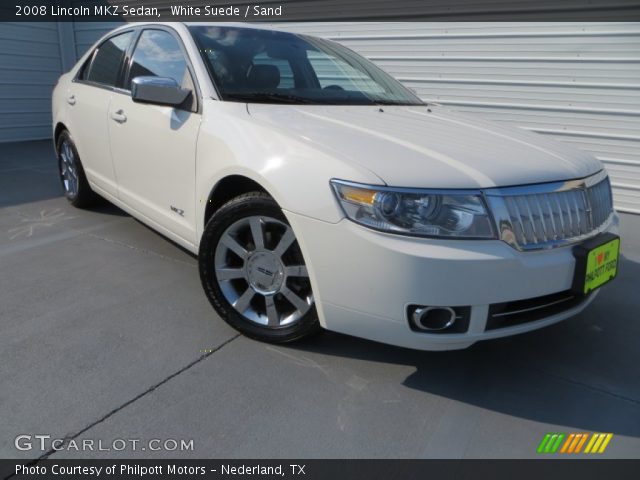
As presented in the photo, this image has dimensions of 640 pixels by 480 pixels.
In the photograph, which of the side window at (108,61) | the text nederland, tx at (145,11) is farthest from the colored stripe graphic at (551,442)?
the text nederland, tx at (145,11)

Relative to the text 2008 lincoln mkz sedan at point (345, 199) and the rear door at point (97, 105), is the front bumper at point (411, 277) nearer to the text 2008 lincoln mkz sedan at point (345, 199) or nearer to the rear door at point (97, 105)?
the text 2008 lincoln mkz sedan at point (345, 199)

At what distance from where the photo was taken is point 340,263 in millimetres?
2127

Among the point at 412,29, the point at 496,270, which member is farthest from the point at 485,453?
the point at 412,29

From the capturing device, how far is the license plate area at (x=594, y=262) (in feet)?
7.25

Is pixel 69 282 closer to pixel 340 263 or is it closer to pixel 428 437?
pixel 340 263

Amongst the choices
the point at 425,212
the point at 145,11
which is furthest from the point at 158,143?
the point at 145,11

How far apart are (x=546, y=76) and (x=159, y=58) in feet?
13.8

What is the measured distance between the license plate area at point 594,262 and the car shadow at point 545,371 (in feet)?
1.45

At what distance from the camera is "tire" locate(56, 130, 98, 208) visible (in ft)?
14.6

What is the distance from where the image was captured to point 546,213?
7.20 ft

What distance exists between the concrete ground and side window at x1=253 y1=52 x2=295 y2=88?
130 centimetres

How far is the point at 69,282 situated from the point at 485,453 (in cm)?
254

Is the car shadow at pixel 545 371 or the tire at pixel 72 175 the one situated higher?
the tire at pixel 72 175
